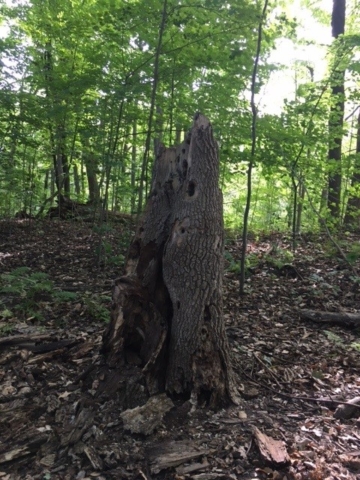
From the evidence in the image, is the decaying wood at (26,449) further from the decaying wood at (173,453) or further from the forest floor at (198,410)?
the decaying wood at (173,453)

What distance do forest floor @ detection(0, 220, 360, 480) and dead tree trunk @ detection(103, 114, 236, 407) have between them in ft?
1.11

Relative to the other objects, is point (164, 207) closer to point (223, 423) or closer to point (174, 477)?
point (223, 423)

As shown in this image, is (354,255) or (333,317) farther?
(354,255)

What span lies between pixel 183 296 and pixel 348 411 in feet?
6.28

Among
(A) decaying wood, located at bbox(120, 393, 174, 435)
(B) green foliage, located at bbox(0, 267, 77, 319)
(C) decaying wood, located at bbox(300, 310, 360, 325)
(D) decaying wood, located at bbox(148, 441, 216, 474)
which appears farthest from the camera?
(C) decaying wood, located at bbox(300, 310, 360, 325)

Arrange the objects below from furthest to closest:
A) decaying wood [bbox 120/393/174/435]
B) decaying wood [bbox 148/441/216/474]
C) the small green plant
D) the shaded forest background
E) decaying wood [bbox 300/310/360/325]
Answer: the small green plant, the shaded forest background, decaying wood [bbox 300/310/360/325], decaying wood [bbox 120/393/174/435], decaying wood [bbox 148/441/216/474]

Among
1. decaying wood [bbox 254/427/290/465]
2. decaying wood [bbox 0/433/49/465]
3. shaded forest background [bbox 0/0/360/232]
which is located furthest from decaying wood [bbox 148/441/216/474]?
shaded forest background [bbox 0/0/360/232]

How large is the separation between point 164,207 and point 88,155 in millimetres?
4804

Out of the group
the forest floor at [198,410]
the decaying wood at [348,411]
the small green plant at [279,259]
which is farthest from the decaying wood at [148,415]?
the small green plant at [279,259]

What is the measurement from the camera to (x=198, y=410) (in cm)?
327

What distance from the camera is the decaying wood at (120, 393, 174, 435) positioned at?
2966mm

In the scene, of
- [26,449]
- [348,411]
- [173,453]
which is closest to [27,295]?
[26,449]

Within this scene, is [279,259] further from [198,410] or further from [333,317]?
[198,410]

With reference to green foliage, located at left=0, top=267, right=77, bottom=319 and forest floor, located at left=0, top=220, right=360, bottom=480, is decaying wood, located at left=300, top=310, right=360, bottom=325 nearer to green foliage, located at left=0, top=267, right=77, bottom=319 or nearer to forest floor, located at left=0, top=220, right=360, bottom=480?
forest floor, located at left=0, top=220, right=360, bottom=480
